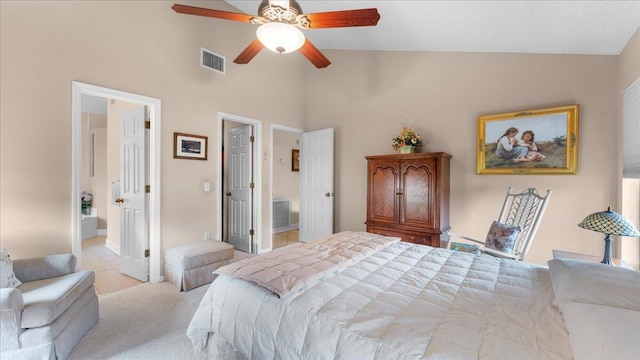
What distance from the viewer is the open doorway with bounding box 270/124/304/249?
5.89 meters

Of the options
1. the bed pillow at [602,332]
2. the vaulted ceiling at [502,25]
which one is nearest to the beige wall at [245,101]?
the vaulted ceiling at [502,25]

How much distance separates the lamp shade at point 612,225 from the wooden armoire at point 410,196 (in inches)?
60.9

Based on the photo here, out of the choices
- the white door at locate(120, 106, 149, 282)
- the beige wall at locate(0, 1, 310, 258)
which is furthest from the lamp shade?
the white door at locate(120, 106, 149, 282)

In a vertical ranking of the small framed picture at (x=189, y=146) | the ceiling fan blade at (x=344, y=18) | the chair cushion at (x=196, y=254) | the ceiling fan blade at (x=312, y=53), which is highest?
the ceiling fan blade at (x=344, y=18)

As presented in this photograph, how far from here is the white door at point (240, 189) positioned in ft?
14.1

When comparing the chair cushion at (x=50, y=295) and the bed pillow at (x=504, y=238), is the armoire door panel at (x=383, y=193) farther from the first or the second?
the chair cushion at (x=50, y=295)

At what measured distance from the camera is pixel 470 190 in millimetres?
3475

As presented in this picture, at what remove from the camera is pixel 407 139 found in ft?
12.0

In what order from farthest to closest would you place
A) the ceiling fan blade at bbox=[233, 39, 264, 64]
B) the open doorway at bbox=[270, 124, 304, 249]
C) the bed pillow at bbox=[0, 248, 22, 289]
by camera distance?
the open doorway at bbox=[270, 124, 304, 249]
the ceiling fan blade at bbox=[233, 39, 264, 64]
the bed pillow at bbox=[0, 248, 22, 289]

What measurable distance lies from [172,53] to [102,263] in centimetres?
300

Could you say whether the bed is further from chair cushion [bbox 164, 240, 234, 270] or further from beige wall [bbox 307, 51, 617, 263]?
beige wall [bbox 307, 51, 617, 263]

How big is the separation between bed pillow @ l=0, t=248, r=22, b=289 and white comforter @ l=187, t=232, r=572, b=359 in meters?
1.33

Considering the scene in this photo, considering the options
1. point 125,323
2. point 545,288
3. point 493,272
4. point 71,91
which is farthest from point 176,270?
point 545,288

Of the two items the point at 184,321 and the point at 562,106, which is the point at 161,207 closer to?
the point at 184,321
